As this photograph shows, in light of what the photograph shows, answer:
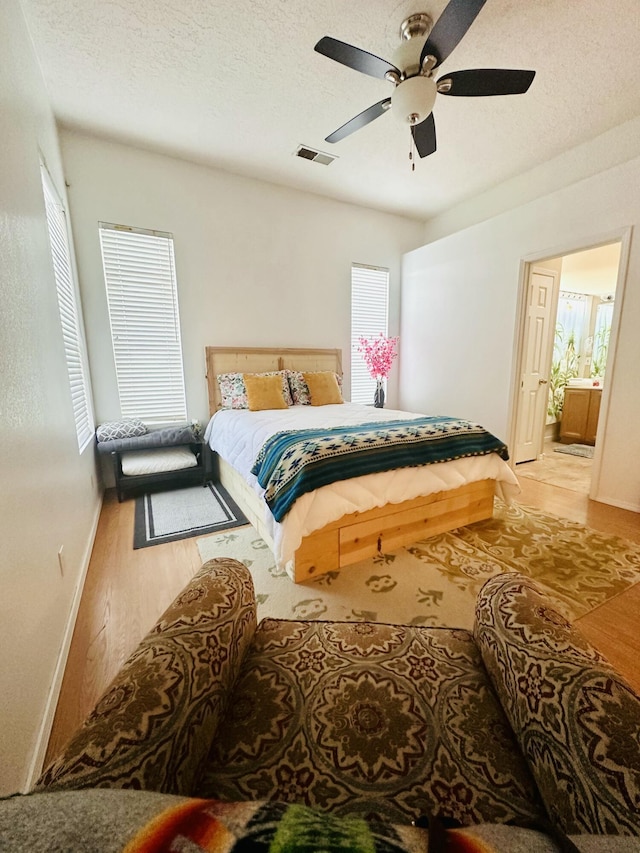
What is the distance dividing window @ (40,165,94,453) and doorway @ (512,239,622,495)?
13.1ft

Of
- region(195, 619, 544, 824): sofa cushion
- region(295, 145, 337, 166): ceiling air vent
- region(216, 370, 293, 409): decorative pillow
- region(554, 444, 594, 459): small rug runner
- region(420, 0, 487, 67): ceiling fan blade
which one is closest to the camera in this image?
region(195, 619, 544, 824): sofa cushion

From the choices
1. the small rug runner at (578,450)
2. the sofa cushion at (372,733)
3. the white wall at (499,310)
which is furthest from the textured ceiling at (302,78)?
the small rug runner at (578,450)

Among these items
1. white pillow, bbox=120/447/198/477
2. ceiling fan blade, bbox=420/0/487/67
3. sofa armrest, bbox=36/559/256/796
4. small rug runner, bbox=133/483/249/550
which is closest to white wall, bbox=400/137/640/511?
ceiling fan blade, bbox=420/0/487/67

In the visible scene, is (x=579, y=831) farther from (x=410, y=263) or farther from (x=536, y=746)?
(x=410, y=263)

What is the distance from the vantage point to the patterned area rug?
170 cm

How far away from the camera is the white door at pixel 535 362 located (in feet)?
11.9

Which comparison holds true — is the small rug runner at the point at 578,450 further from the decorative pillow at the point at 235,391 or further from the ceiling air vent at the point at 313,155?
the ceiling air vent at the point at 313,155

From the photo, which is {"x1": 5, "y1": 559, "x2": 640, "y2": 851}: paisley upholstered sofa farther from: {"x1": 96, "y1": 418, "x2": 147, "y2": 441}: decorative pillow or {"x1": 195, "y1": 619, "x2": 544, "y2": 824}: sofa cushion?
{"x1": 96, "y1": 418, "x2": 147, "y2": 441}: decorative pillow

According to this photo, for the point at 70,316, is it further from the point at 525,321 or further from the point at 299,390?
the point at 525,321

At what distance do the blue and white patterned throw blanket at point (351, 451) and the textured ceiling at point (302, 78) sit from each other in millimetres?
2372

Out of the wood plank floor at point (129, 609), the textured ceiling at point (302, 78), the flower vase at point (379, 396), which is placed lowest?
the wood plank floor at point (129, 609)

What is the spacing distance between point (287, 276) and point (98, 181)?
1.89 metres

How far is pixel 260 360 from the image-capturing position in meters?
3.90

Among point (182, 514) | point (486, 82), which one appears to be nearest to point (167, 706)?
point (182, 514)
